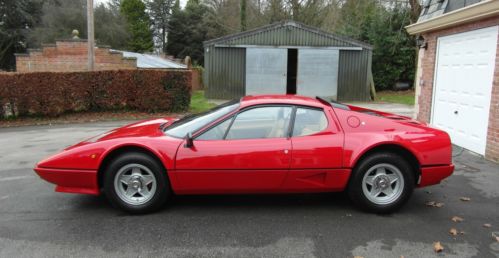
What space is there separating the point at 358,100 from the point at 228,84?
6.69m

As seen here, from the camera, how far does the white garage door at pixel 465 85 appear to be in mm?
7199

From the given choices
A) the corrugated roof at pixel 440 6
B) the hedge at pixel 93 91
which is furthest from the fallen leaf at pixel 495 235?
the hedge at pixel 93 91

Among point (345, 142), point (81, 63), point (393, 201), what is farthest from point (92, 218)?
point (81, 63)

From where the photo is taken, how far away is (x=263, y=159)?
4246mm

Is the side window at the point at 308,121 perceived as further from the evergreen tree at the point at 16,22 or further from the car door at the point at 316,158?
the evergreen tree at the point at 16,22

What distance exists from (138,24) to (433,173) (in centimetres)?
5144

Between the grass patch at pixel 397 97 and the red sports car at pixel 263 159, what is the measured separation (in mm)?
15995

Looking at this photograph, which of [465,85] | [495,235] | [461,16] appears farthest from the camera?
[465,85]

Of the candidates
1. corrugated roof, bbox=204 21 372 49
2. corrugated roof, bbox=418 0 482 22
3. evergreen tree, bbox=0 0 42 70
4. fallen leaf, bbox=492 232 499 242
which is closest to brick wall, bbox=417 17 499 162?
corrugated roof, bbox=418 0 482 22

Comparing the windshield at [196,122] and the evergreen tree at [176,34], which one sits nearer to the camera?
the windshield at [196,122]

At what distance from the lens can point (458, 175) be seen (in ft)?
20.0

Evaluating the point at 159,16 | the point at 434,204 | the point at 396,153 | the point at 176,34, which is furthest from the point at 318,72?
the point at 159,16

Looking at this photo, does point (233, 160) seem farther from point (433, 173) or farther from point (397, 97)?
point (397, 97)

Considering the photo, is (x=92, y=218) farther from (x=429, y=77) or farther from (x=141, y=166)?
(x=429, y=77)
